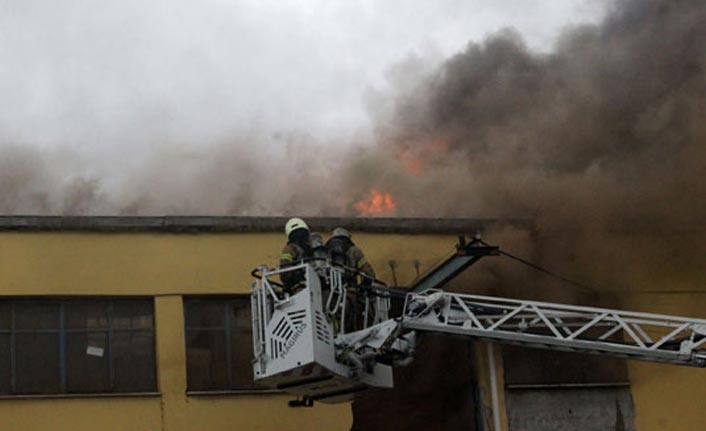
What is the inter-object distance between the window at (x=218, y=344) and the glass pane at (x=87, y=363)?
1283 mm

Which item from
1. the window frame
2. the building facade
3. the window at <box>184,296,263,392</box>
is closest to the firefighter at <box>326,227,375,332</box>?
the window frame

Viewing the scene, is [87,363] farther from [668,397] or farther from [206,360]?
[668,397]

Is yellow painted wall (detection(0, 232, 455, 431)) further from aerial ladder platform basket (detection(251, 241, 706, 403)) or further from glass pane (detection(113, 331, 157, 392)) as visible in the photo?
aerial ladder platform basket (detection(251, 241, 706, 403))

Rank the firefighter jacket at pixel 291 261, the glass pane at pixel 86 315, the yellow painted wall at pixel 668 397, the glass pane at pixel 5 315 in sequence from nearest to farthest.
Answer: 1. the firefighter jacket at pixel 291 261
2. the glass pane at pixel 5 315
3. the glass pane at pixel 86 315
4. the yellow painted wall at pixel 668 397

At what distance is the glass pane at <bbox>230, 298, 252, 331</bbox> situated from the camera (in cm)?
1811

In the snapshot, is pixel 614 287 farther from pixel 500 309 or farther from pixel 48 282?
pixel 48 282

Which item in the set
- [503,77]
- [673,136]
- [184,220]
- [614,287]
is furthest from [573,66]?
[184,220]

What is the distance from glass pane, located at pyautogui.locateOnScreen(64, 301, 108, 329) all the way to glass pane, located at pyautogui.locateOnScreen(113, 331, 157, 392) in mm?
326

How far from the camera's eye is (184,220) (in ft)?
59.9

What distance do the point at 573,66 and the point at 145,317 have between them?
880 centimetres

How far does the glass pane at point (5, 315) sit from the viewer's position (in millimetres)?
17250

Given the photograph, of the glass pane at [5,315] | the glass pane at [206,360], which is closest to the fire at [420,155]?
the glass pane at [206,360]

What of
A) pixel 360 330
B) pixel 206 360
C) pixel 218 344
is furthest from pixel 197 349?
pixel 360 330

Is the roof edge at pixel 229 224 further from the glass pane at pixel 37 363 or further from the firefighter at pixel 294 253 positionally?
the firefighter at pixel 294 253
